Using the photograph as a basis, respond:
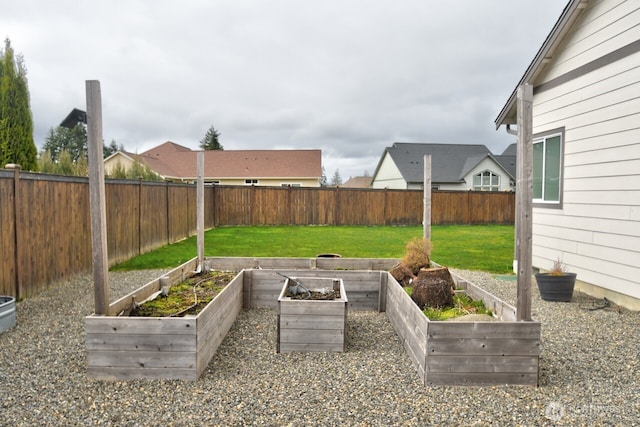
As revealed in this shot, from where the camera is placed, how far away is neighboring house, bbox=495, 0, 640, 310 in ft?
17.9

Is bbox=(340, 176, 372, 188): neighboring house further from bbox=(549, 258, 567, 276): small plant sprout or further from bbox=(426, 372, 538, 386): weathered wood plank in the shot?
bbox=(426, 372, 538, 386): weathered wood plank

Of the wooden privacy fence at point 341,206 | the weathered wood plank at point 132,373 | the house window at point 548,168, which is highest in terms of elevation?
the house window at point 548,168

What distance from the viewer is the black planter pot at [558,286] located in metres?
5.92

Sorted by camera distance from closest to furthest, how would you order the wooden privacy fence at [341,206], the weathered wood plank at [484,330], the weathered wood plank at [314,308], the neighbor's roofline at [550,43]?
the weathered wood plank at [484,330] < the weathered wood plank at [314,308] < the neighbor's roofline at [550,43] < the wooden privacy fence at [341,206]

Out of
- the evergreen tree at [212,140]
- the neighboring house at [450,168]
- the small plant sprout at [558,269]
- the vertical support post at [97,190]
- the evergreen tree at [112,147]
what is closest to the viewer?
the vertical support post at [97,190]

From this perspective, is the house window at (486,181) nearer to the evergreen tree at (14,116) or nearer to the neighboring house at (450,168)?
the neighboring house at (450,168)

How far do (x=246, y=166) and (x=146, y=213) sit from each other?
764 inches

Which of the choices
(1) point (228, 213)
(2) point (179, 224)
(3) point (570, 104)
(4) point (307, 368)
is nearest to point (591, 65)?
(3) point (570, 104)

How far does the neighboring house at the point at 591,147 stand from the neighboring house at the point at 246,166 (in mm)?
20821

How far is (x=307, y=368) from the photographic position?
361 centimetres

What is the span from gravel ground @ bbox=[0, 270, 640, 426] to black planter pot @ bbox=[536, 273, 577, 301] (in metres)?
1.38

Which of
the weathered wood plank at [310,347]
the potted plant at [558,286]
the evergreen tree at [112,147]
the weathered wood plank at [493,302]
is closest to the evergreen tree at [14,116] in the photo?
the weathered wood plank at [310,347]

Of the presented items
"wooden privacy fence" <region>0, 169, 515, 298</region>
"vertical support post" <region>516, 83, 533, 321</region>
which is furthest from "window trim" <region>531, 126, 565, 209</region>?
"wooden privacy fence" <region>0, 169, 515, 298</region>

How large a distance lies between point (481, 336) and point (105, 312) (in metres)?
3.17
